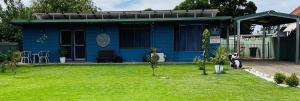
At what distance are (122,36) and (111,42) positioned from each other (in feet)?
2.20

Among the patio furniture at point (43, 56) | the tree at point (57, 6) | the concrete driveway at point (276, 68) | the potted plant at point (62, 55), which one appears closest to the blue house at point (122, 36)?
the patio furniture at point (43, 56)

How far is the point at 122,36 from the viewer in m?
25.5

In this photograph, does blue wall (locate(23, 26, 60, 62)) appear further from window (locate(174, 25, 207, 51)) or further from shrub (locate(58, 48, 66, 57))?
window (locate(174, 25, 207, 51))

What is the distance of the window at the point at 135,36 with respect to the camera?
2534 centimetres

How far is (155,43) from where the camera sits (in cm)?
2516

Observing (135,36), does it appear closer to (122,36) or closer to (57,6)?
(122,36)

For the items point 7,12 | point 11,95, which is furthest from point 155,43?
point 7,12

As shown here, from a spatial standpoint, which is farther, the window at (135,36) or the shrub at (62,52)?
the window at (135,36)

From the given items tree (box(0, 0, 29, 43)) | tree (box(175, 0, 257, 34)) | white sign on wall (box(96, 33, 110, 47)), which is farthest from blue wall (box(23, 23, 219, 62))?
tree (box(175, 0, 257, 34))

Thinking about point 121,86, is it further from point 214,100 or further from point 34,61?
point 34,61

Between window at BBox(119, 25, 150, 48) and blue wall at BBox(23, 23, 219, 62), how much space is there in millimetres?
267

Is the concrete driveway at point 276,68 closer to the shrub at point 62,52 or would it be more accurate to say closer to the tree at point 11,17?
the shrub at point 62,52

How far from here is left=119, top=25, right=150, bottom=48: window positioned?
25.3m

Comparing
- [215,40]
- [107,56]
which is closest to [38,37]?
[107,56]
